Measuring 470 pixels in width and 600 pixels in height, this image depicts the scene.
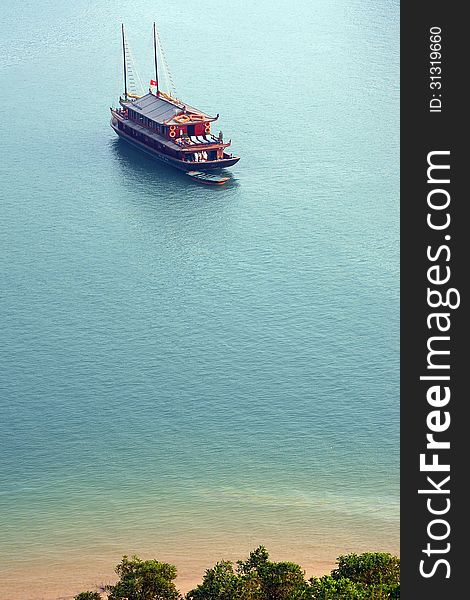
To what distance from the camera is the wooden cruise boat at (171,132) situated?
255 ft

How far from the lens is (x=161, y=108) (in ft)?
273

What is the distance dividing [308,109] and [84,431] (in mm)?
44928

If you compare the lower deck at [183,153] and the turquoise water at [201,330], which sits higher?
the lower deck at [183,153]

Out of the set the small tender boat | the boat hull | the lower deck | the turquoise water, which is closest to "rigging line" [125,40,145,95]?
the turquoise water

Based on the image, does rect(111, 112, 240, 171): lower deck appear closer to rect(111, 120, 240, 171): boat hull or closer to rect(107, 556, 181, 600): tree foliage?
rect(111, 120, 240, 171): boat hull

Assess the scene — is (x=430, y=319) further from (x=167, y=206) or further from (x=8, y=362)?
(x=167, y=206)

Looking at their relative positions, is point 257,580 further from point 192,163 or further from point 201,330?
point 192,163

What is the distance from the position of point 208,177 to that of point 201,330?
22675 mm

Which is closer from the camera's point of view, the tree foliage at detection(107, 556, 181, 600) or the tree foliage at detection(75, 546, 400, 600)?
the tree foliage at detection(75, 546, 400, 600)

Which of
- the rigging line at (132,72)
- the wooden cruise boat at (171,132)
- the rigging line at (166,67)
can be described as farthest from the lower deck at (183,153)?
the rigging line at (132,72)

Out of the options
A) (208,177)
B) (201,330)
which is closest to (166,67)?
(208,177)

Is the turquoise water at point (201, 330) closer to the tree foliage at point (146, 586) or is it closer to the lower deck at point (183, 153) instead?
the lower deck at point (183, 153)

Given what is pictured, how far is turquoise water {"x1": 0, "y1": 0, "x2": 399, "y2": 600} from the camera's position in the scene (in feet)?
137

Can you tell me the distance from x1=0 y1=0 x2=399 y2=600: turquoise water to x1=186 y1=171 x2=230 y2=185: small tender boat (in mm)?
629
